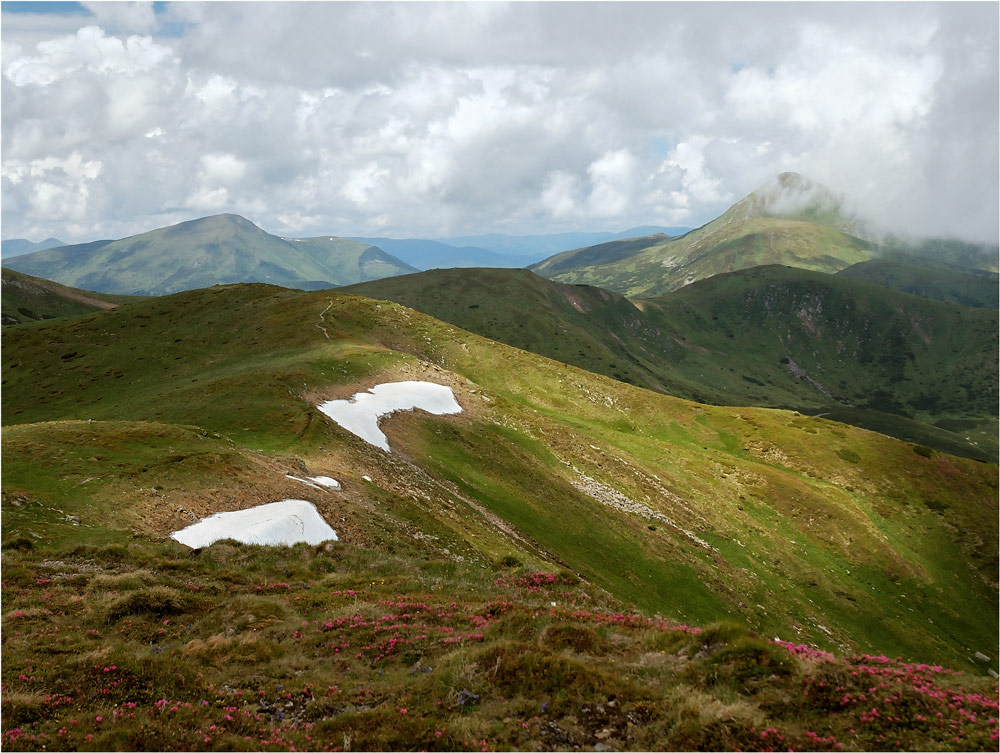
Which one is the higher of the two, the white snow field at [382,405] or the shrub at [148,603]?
the white snow field at [382,405]

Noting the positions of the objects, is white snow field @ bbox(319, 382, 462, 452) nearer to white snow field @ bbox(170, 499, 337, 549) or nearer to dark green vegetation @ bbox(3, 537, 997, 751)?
white snow field @ bbox(170, 499, 337, 549)

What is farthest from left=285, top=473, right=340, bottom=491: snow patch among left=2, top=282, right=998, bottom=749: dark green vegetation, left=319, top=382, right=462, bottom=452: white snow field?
left=319, top=382, right=462, bottom=452: white snow field

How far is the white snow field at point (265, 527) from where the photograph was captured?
28.5 metres

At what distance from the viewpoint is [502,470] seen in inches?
2282

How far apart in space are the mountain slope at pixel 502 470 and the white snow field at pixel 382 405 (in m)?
1.82

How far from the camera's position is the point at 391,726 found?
44.2 feet

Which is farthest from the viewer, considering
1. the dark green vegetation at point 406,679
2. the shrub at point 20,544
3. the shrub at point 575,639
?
the shrub at point 20,544

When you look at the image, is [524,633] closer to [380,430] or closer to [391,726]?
[391,726]

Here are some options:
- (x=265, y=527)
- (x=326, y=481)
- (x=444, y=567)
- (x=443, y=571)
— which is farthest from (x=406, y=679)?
(x=326, y=481)

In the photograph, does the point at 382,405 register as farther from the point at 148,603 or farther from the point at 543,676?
the point at 543,676

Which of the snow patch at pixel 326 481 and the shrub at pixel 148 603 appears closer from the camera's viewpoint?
the shrub at pixel 148 603

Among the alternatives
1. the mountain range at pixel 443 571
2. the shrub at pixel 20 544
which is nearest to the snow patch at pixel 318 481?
the mountain range at pixel 443 571

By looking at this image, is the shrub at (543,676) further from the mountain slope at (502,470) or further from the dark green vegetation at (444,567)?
the mountain slope at (502,470)

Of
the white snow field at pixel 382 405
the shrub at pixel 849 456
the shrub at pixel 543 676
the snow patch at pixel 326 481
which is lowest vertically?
the shrub at pixel 849 456
